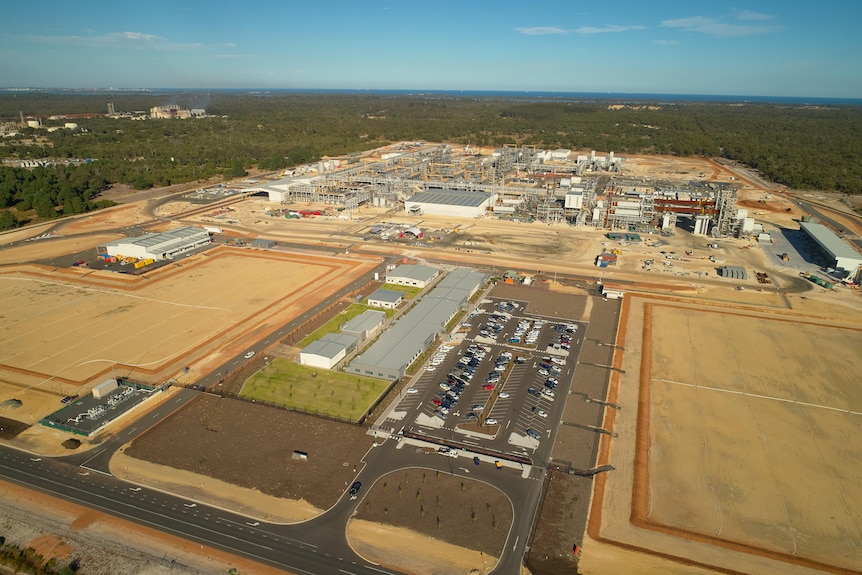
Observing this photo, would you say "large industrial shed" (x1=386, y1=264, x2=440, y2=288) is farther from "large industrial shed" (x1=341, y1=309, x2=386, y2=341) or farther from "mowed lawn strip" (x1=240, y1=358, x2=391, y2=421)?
"mowed lawn strip" (x1=240, y1=358, x2=391, y2=421)

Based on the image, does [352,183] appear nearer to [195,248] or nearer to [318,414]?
[195,248]

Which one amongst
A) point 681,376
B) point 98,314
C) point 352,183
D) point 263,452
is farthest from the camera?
point 352,183

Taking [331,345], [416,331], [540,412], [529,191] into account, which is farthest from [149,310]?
[529,191]

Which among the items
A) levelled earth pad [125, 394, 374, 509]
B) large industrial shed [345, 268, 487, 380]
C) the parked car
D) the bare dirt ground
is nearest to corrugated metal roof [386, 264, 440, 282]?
large industrial shed [345, 268, 487, 380]

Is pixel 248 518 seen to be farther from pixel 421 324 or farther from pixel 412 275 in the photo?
pixel 412 275

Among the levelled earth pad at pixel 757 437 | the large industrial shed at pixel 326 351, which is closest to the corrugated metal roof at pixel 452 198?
the levelled earth pad at pixel 757 437

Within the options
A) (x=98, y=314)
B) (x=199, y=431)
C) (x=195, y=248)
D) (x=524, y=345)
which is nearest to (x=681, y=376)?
(x=524, y=345)

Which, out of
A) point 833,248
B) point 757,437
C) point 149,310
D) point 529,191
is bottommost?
point 757,437
